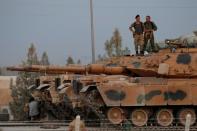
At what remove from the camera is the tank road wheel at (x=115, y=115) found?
20969mm

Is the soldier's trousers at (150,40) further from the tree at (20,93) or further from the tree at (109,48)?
the tree at (109,48)

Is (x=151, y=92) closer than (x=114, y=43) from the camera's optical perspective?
Yes

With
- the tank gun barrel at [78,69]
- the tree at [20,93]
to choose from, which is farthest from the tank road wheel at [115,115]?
the tree at [20,93]

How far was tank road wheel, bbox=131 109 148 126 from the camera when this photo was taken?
2097cm

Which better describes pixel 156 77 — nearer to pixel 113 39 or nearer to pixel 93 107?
pixel 93 107

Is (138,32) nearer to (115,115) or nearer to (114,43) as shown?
(115,115)

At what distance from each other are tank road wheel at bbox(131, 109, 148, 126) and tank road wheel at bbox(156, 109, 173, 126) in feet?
1.53

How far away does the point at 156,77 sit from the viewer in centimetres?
2186

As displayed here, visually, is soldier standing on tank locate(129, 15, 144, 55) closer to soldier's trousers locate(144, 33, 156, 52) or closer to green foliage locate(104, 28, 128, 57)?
soldier's trousers locate(144, 33, 156, 52)

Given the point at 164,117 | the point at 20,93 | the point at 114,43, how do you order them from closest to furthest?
the point at 164,117
the point at 20,93
the point at 114,43

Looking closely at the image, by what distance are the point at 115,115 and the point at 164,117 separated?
1765 millimetres

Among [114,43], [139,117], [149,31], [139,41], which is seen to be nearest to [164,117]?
[139,117]

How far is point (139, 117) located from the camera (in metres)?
21.2

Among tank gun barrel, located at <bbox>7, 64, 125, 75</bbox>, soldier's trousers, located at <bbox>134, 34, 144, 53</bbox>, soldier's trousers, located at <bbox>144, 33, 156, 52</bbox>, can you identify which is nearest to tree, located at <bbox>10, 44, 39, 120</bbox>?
tank gun barrel, located at <bbox>7, 64, 125, 75</bbox>
